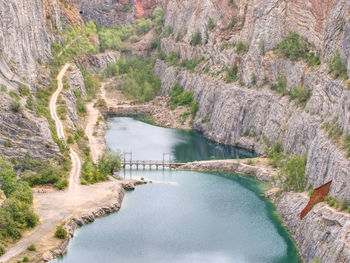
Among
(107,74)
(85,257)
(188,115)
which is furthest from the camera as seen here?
(107,74)

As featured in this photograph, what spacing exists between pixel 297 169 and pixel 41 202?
27.8 m

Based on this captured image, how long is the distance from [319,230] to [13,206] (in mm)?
28727

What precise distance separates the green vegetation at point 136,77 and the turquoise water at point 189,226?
54.2 m

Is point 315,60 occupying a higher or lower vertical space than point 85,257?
higher

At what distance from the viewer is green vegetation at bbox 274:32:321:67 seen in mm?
93875

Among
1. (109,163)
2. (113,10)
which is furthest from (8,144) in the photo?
(113,10)

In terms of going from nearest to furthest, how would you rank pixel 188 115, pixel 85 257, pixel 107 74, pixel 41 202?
1. pixel 85 257
2. pixel 41 202
3. pixel 188 115
4. pixel 107 74

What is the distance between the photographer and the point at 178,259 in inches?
2327

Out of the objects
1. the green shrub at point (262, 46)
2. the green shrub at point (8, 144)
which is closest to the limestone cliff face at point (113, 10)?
the green shrub at point (262, 46)

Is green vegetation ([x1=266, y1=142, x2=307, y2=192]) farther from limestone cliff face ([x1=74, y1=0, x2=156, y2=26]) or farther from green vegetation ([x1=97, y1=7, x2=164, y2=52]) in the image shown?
limestone cliff face ([x1=74, y1=0, x2=156, y2=26])

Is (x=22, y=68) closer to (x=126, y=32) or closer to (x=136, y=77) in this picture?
(x=136, y=77)

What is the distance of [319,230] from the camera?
55812mm

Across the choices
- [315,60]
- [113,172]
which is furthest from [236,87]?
[113,172]

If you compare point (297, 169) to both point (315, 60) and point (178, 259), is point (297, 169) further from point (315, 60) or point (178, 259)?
point (315, 60)
